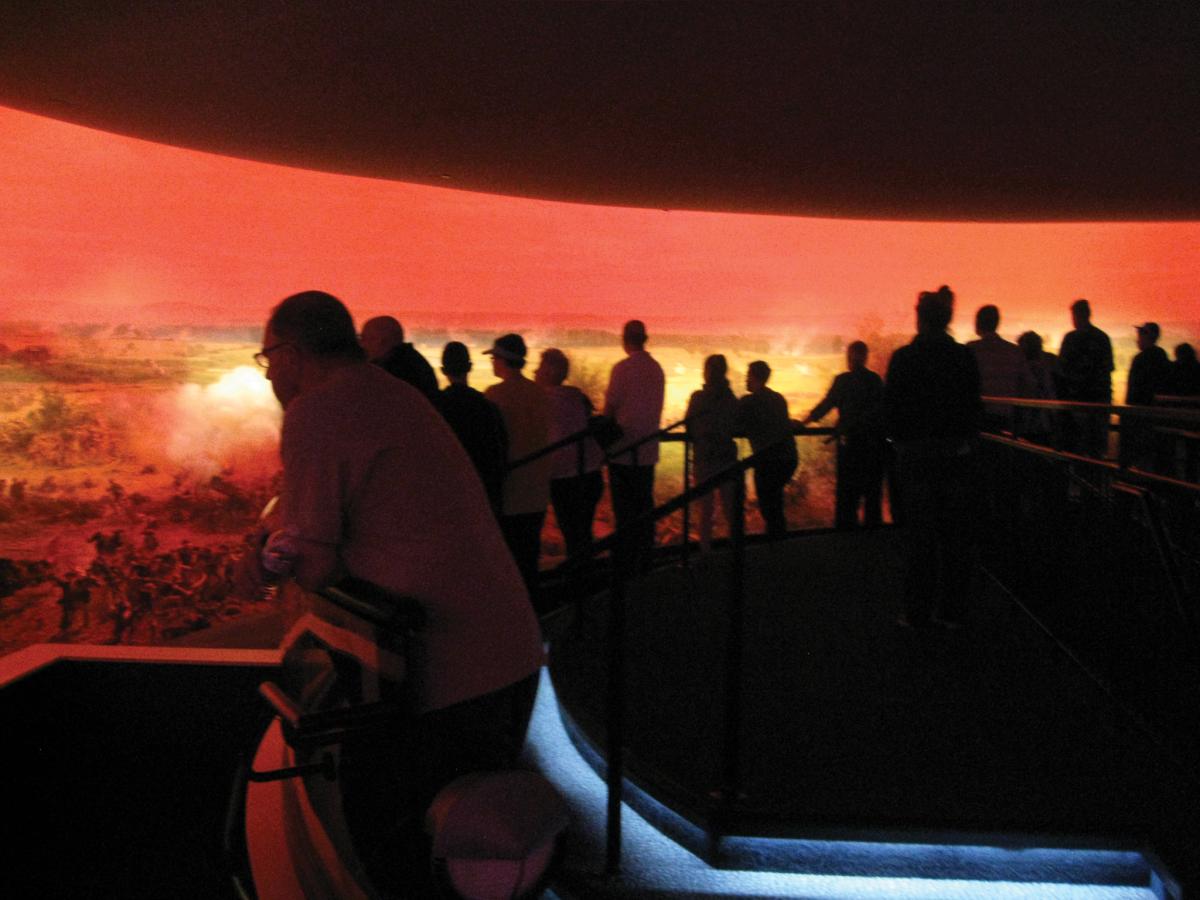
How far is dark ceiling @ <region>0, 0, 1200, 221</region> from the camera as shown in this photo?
3.54 meters

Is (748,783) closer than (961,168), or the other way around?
(748,783)

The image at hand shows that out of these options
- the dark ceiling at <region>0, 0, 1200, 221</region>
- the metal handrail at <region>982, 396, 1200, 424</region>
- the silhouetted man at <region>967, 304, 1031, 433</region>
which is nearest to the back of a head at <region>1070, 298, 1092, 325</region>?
Answer: the dark ceiling at <region>0, 0, 1200, 221</region>

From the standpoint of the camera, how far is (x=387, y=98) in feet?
15.4

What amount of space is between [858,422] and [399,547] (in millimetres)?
5511

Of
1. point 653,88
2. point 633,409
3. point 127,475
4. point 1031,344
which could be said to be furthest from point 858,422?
point 127,475

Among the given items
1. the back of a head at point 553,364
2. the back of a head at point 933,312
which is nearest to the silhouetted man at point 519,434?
the back of a head at point 553,364

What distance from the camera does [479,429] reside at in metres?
3.69

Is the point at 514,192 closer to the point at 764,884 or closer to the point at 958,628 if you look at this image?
the point at 958,628

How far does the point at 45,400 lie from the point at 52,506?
0.71m

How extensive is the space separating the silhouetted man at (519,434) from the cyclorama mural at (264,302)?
127 inches

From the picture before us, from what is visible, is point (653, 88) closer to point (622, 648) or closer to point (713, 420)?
point (713, 420)

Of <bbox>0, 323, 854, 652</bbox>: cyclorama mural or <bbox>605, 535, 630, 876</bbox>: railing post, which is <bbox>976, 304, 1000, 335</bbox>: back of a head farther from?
<bbox>605, 535, 630, 876</bbox>: railing post

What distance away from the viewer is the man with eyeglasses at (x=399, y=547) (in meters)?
1.66

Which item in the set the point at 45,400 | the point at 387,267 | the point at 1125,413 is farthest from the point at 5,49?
the point at 1125,413
